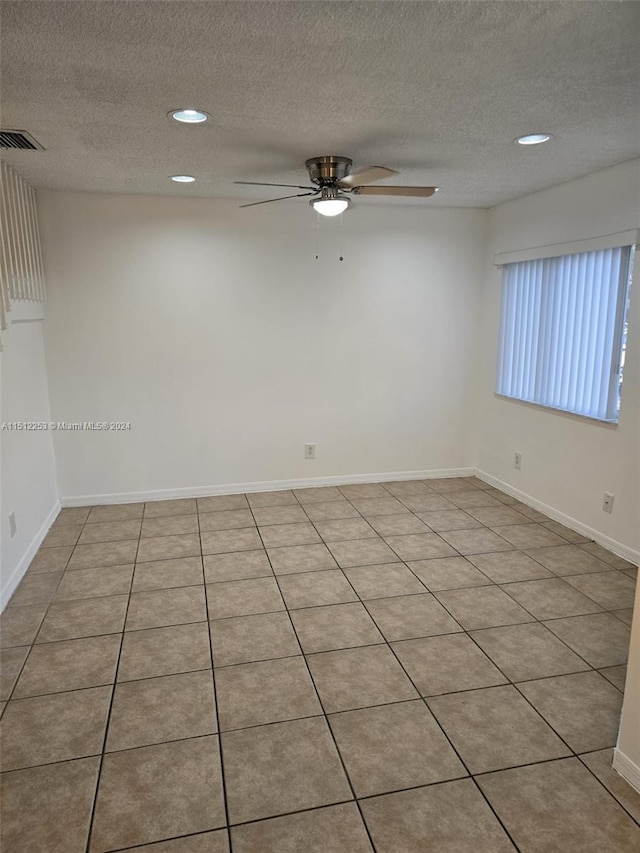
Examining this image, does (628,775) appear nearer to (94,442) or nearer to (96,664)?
(96,664)

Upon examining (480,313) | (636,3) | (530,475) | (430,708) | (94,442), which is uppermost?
(636,3)

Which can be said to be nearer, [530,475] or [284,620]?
[284,620]

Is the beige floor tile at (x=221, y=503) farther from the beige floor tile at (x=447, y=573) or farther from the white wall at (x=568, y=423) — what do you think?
the white wall at (x=568, y=423)

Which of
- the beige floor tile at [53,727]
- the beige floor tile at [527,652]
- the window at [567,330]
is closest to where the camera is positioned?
the beige floor tile at [53,727]

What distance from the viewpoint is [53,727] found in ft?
6.70

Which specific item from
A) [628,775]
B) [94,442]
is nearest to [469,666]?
[628,775]

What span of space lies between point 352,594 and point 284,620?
0.44 m

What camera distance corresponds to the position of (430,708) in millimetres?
2148

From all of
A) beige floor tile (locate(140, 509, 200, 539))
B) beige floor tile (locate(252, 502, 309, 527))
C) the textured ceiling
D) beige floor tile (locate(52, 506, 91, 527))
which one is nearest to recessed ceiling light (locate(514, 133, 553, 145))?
the textured ceiling

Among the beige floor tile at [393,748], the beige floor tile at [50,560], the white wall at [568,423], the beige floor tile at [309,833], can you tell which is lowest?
the beige floor tile at [309,833]

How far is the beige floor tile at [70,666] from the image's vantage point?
2270mm

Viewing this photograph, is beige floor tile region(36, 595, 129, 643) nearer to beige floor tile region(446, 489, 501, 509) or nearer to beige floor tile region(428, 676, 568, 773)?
beige floor tile region(428, 676, 568, 773)

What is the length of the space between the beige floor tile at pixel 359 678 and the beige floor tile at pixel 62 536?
2.07 metres

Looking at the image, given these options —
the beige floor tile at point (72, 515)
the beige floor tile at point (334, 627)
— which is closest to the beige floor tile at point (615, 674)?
the beige floor tile at point (334, 627)
